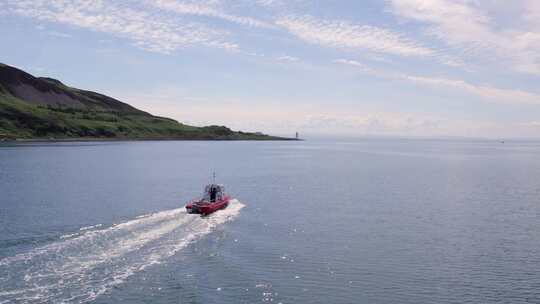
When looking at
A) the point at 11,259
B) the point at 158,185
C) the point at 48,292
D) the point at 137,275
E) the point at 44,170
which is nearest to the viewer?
the point at 48,292

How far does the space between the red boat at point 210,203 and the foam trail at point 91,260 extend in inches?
206

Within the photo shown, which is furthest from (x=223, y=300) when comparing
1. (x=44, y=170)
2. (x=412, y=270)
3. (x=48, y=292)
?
(x=44, y=170)

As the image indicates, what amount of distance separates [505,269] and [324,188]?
62.1 meters

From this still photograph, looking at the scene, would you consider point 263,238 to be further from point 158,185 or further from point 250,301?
point 158,185

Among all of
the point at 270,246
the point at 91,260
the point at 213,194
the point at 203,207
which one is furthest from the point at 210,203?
the point at 91,260

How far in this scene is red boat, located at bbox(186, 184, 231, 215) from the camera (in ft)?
229

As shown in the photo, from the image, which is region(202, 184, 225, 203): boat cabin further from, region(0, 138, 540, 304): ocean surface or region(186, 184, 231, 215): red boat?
region(0, 138, 540, 304): ocean surface

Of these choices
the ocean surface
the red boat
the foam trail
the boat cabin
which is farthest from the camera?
the boat cabin

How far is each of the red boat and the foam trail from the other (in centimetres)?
524

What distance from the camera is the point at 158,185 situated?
106688 mm

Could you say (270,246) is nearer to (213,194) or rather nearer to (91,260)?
(91,260)

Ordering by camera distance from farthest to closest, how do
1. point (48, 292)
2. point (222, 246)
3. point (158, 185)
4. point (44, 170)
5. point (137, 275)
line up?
point (44, 170) < point (158, 185) < point (222, 246) < point (137, 275) < point (48, 292)

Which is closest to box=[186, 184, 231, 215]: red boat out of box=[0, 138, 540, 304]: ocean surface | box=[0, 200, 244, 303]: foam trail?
box=[0, 138, 540, 304]: ocean surface

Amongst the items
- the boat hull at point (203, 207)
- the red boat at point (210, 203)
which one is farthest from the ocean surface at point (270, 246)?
the red boat at point (210, 203)
